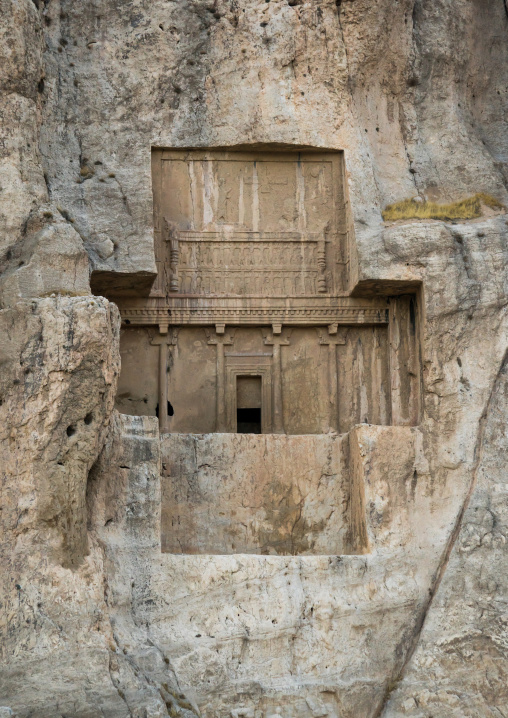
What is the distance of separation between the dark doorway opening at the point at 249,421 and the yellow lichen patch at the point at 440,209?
126 inches

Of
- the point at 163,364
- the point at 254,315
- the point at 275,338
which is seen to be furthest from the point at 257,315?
the point at 163,364

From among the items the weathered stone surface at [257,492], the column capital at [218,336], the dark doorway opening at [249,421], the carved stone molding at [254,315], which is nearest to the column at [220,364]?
the column capital at [218,336]

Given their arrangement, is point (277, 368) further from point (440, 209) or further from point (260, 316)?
point (440, 209)

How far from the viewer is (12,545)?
1356 cm

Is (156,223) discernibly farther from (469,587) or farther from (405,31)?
(469,587)

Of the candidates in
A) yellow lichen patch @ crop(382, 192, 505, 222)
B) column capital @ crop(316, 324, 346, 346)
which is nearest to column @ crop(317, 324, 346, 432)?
column capital @ crop(316, 324, 346, 346)

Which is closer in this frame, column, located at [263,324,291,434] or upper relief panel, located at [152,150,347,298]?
column, located at [263,324,291,434]

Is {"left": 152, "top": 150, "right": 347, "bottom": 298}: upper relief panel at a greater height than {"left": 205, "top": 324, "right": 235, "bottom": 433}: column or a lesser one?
greater

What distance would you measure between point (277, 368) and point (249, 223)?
2.04m

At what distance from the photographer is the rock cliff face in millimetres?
13742

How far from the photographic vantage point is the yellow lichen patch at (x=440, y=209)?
1684 centimetres

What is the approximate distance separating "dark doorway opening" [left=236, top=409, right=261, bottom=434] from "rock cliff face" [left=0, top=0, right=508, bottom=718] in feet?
6.20

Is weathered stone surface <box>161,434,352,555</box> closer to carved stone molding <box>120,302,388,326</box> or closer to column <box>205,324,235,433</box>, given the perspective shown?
column <box>205,324,235,433</box>

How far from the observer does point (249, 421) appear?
57.4 feet
